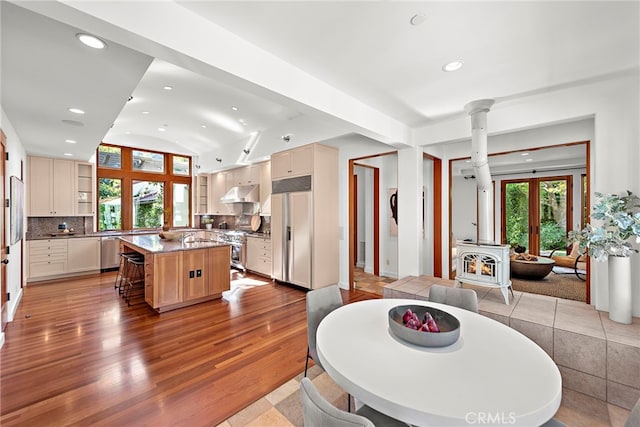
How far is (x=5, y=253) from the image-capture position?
10.4 ft

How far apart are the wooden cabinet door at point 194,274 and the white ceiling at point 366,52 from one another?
6.60 ft

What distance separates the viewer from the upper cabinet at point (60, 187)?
5477 millimetres

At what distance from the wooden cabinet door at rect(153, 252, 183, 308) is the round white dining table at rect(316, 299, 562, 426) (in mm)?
2903

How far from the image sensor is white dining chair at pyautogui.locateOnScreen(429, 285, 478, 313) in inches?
87.5

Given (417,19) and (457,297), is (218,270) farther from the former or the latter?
(417,19)

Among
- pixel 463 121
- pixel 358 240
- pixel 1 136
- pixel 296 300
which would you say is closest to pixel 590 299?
pixel 463 121

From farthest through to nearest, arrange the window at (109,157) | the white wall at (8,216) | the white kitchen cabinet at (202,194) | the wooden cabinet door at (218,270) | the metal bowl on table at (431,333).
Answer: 1. the white kitchen cabinet at (202,194)
2. the window at (109,157)
3. the wooden cabinet door at (218,270)
4. the white wall at (8,216)
5. the metal bowl on table at (431,333)

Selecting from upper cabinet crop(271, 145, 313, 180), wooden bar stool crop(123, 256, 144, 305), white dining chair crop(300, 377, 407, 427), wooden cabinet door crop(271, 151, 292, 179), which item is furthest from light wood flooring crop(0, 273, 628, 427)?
wooden cabinet door crop(271, 151, 292, 179)

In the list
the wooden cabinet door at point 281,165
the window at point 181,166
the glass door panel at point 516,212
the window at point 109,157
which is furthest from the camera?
the window at point 181,166

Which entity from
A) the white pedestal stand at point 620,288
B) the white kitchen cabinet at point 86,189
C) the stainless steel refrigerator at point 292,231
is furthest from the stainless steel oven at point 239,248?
the white pedestal stand at point 620,288

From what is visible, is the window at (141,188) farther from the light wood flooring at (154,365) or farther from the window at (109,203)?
the light wood flooring at (154,365)

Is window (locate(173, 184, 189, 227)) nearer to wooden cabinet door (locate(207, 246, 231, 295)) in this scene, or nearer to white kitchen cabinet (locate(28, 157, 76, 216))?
white kitchen cabinet (locate(28, 157, 76, 216))

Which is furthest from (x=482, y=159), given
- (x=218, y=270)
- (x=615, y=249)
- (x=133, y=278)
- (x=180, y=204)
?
(x=180, y=204)

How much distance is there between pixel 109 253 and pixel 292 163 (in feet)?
15.6
